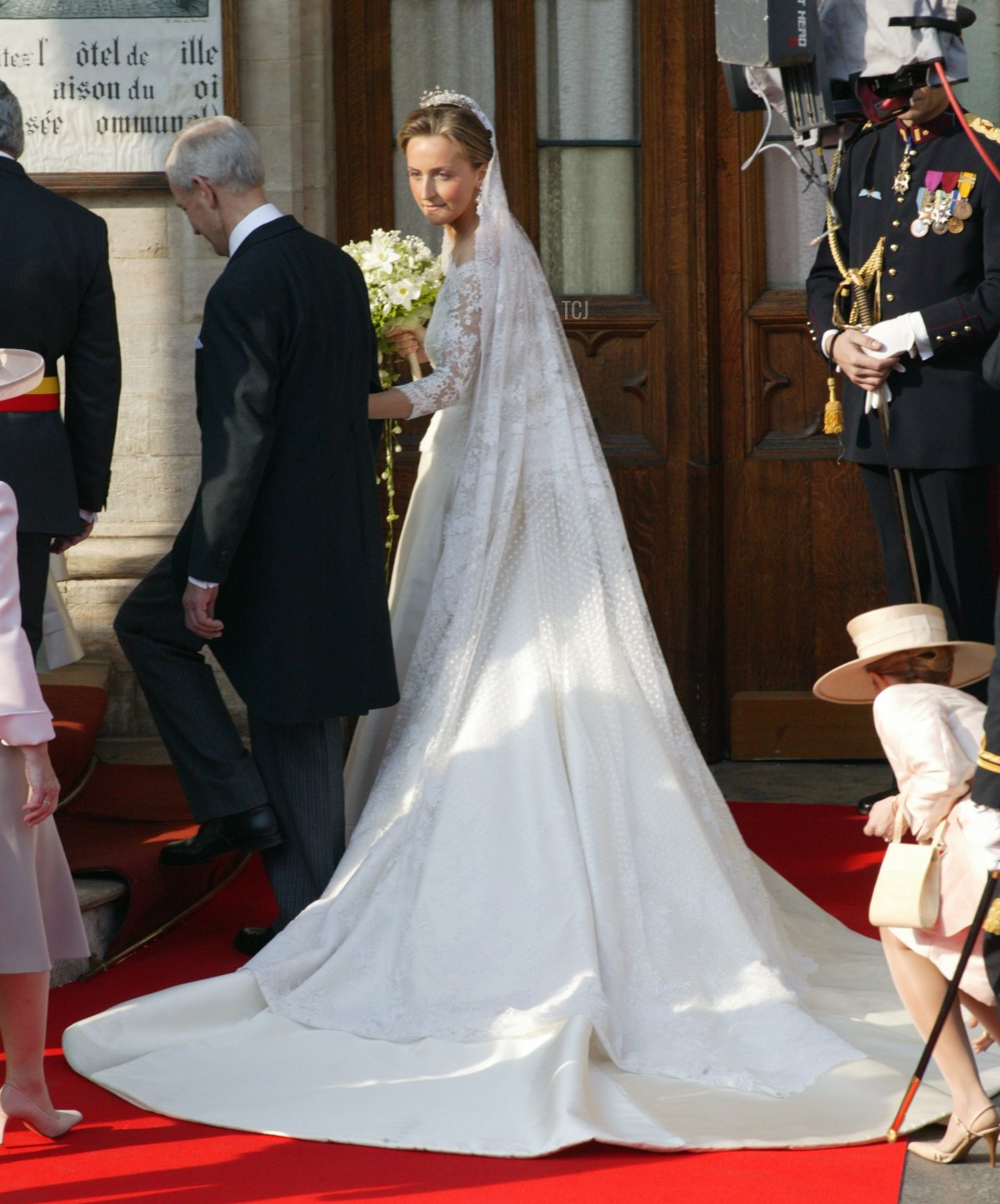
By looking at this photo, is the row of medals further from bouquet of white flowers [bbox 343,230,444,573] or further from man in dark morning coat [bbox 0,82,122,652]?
man in dark morning coat [bbox 0,82,122,652]

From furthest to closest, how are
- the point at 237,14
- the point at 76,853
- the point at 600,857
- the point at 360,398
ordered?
the point at 237,14 < the point at 76,853 < the point at 360,398 < the point at 600,857

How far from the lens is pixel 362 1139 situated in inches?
115

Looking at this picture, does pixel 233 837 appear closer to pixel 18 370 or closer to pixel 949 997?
pixel 18 370

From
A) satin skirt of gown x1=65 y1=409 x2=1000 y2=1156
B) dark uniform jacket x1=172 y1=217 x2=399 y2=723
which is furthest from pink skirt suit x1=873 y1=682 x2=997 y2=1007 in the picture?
dark uniform jacket x1=172 y1=217 x2=399 y2=723

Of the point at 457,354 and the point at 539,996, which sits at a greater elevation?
the point at 457,354

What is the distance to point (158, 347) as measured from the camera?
506 centimetres

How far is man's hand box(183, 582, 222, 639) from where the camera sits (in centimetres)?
368

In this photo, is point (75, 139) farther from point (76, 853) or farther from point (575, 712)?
point (575, 712)

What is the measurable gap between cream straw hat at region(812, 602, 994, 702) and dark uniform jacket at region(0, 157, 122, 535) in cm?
182

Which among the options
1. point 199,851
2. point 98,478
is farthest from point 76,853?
point 98,478

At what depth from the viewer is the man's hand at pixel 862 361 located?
14.3ft

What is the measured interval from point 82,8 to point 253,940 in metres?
2.79

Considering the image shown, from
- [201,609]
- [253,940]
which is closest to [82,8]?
[201,609]

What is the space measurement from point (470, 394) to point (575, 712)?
2.78 feet
